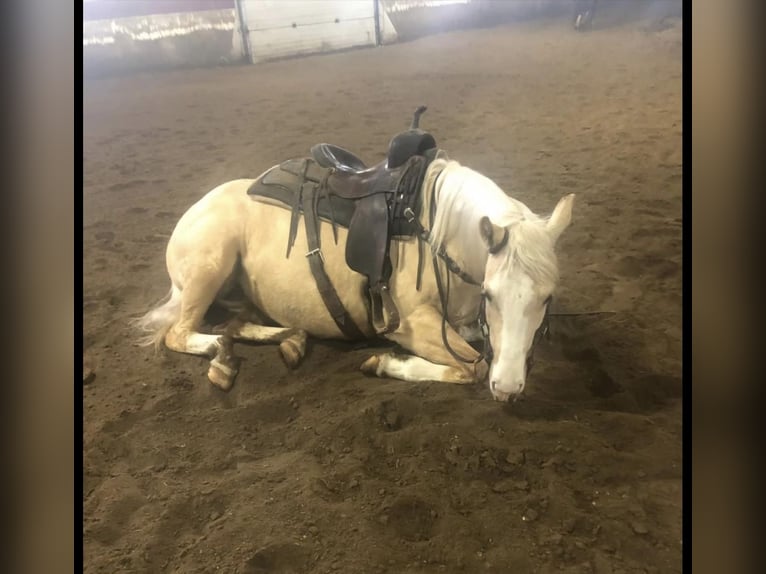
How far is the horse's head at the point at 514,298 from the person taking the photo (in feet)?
3.95

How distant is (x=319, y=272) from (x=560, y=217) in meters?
0.49

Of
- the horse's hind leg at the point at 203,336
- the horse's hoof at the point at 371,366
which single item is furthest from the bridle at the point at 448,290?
the horse's hind leg at the point at 203,336

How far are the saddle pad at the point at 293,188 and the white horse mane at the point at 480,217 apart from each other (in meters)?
0.18

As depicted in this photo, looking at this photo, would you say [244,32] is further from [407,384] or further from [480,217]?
[407,384]

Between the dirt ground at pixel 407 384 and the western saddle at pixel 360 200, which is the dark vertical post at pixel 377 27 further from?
the western saddle at pixel 360 200

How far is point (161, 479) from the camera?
4.08 ft

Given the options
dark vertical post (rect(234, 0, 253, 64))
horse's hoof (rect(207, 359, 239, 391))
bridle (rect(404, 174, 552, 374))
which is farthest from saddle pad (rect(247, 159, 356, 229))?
horse's hoof (rect(207, 359, 239, 391))

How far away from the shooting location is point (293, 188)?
131cm

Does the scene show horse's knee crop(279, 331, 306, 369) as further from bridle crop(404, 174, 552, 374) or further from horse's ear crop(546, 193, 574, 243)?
horse's ear crop(546, 193, 574, 243)

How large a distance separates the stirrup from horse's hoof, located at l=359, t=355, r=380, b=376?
54mm

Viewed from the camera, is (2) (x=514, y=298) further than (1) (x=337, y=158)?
No

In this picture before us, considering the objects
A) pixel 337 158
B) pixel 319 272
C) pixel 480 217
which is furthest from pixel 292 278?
pixel 480 217
